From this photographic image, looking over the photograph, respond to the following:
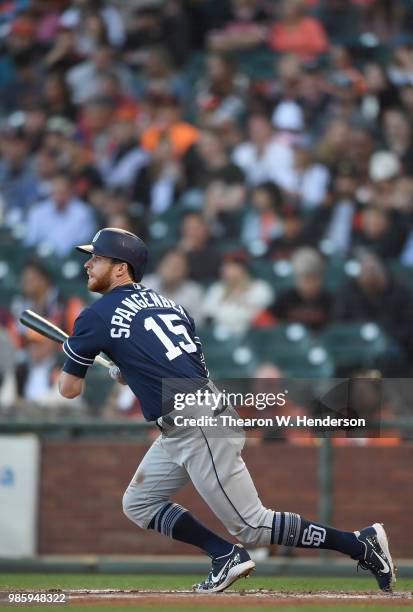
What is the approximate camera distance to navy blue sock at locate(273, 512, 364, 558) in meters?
5.91

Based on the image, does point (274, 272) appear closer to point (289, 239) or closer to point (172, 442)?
point (289, 239)

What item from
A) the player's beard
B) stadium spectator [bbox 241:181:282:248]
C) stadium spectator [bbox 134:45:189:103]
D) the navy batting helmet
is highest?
stadium spectator [bbox 134:45:189:103]

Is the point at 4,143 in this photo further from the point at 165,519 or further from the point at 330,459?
the point at 165,519

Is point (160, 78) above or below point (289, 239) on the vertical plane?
above

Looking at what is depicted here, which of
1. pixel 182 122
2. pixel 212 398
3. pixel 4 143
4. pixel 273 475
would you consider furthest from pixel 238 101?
pixel 212 398

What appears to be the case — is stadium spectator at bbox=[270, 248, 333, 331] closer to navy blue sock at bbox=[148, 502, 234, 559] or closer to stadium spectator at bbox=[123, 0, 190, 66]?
stadium spectator at bbox=[123, 0, 190, 66]

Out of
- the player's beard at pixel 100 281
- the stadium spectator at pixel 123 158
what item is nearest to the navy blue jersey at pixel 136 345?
the player's beard at pixel 100 281

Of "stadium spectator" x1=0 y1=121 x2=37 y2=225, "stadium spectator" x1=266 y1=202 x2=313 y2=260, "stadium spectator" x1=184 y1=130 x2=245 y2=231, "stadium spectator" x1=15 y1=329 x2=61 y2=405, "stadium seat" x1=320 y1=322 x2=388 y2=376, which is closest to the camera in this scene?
"stadium seat" x1=320 y1=322 x2=388 y2=376

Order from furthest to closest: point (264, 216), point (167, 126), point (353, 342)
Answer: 1. point (167, 126)
2. point (264, 216)
3. point (353, 342)

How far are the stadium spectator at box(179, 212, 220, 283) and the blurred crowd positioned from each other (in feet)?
0.06

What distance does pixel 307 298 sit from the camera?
434 inches

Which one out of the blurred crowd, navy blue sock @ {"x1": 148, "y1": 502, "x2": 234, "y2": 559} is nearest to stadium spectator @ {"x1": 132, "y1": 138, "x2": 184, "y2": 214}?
the blurred crowd

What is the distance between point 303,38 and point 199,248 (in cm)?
327

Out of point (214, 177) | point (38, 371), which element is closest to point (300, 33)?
point (214, 177)
